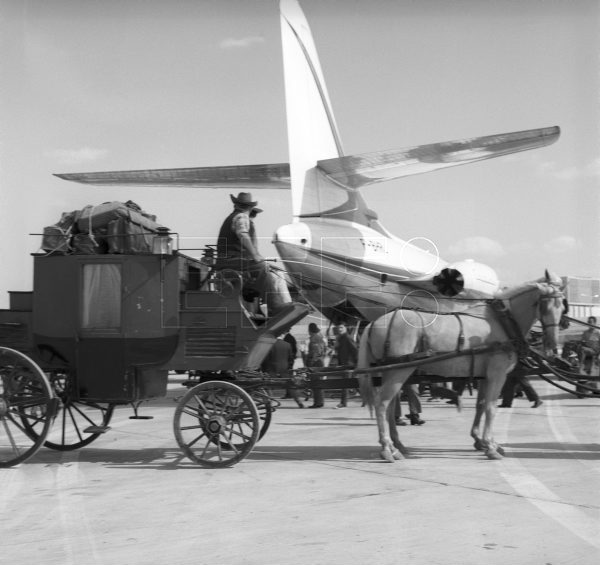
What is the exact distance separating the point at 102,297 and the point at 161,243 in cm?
87

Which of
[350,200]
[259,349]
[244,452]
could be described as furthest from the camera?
[350,200]

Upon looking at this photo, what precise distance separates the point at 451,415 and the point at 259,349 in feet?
21.0

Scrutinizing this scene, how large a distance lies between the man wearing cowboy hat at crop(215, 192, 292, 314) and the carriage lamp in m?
0.74

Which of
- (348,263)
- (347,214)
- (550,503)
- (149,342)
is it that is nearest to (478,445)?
(550,503)

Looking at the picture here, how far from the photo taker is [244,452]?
8.19 metres

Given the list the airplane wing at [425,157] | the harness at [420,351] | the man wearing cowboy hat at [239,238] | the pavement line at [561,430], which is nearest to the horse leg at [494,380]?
the harness at [420,351]

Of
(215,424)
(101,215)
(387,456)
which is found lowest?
(387,456)

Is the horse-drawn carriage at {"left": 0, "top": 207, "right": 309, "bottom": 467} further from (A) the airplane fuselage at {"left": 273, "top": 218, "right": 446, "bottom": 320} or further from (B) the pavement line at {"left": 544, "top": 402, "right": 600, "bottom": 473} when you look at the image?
(A) the airplane fuselage at {"left": 273, "top": 218, "right": 446, "bottom": 320}

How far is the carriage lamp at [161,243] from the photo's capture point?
8391mm

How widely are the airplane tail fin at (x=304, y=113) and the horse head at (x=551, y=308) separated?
11762 millimetres

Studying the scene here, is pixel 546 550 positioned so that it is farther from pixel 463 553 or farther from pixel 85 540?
pixel 85 540

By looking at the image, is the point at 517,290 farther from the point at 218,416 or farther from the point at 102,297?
the point at 102,297

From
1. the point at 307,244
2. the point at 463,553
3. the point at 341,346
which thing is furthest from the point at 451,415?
the point at 463,553

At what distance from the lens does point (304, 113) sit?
21.5m
